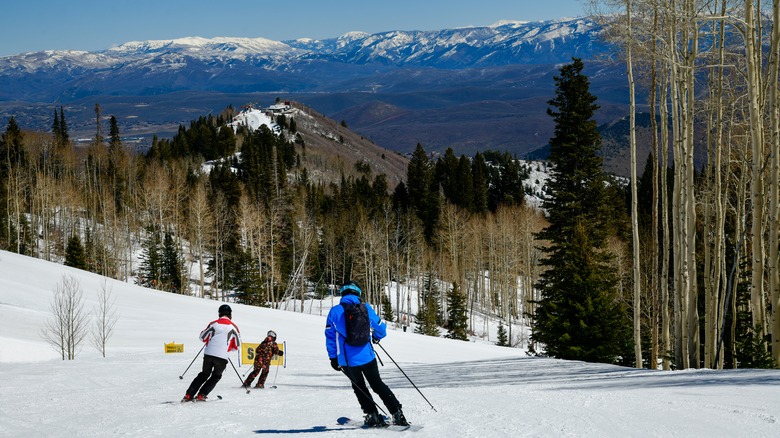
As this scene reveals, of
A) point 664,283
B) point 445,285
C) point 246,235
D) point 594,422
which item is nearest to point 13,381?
point 594,422

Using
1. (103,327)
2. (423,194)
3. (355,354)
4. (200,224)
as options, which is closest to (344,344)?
(355,354)

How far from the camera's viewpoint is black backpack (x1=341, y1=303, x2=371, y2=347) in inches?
304

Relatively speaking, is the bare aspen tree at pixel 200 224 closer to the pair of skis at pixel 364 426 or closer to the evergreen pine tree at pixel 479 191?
the evergreen pine tree at pixel 479 191

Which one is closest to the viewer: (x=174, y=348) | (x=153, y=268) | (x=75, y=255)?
(x=174, y=348)

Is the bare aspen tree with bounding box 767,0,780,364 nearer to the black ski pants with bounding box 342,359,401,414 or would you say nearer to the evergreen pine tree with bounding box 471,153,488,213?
the black ski pants with bounding box 342,359,401,414

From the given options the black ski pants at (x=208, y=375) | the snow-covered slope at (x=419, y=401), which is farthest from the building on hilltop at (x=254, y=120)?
the black ski pants at (x=208, y=375)

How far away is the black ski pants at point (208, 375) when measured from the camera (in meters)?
10.6

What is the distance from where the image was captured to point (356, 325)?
25.3 ft

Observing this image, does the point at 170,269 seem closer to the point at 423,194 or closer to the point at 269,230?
the point at 269,230

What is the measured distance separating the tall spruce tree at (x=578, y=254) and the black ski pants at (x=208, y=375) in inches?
598

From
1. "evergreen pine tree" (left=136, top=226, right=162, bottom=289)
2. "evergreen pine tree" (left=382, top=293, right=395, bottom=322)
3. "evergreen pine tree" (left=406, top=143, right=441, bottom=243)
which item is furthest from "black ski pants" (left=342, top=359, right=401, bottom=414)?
"evergreen pine tree" (left=406, top=143, right=441, bottom=243)

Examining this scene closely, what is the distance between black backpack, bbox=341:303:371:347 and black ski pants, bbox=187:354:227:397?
151 inches

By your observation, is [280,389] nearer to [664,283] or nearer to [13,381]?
[13,381]

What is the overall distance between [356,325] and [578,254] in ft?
58.5
